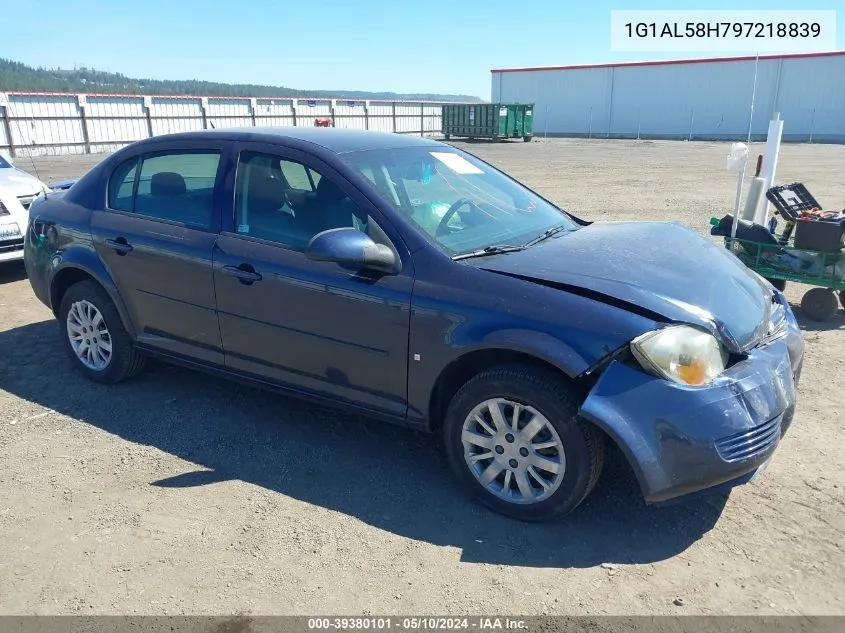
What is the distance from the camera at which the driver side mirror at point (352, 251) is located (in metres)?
3.31

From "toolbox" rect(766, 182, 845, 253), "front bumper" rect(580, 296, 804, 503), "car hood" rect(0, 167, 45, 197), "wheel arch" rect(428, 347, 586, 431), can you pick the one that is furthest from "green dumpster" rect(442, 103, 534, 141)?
"front bumper" rect(580, 296, 804, 503)

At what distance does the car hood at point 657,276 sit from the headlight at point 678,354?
0.29 ft

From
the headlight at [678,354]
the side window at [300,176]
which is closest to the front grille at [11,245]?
the side window at [300,176]

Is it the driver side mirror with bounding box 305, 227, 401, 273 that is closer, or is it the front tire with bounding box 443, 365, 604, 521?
the front tire with bounding box 443, 365, 604, 521

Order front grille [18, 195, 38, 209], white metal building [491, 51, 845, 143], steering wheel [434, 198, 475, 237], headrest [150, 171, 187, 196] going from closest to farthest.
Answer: steering wheel [434, 198, 475, 237], headrest [150, 171, 187, 196], front grille [18, 195, 38, 209], white metal building [491, 51, 845, 143]

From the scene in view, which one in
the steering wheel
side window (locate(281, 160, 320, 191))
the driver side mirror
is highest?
side window (locate(281, 160, 320, 191))

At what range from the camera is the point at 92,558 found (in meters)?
3.04

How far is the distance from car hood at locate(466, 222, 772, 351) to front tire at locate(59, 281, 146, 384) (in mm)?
2669

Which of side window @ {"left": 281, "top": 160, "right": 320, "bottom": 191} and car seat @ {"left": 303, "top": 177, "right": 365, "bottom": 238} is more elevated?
side window @ {"left": 281, "top": 160, "right": 320, "bottom": 191}

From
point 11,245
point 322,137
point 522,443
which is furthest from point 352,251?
point 11,245

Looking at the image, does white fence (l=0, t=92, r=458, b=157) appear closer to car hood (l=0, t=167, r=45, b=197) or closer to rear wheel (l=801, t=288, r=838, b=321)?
car hood (l=0, t=167, r=45, b=197)

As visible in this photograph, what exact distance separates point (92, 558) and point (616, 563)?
230 cm

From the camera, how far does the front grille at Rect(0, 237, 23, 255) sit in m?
7.50

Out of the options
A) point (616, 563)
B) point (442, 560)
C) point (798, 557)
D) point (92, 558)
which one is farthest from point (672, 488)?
point (92, 558)
